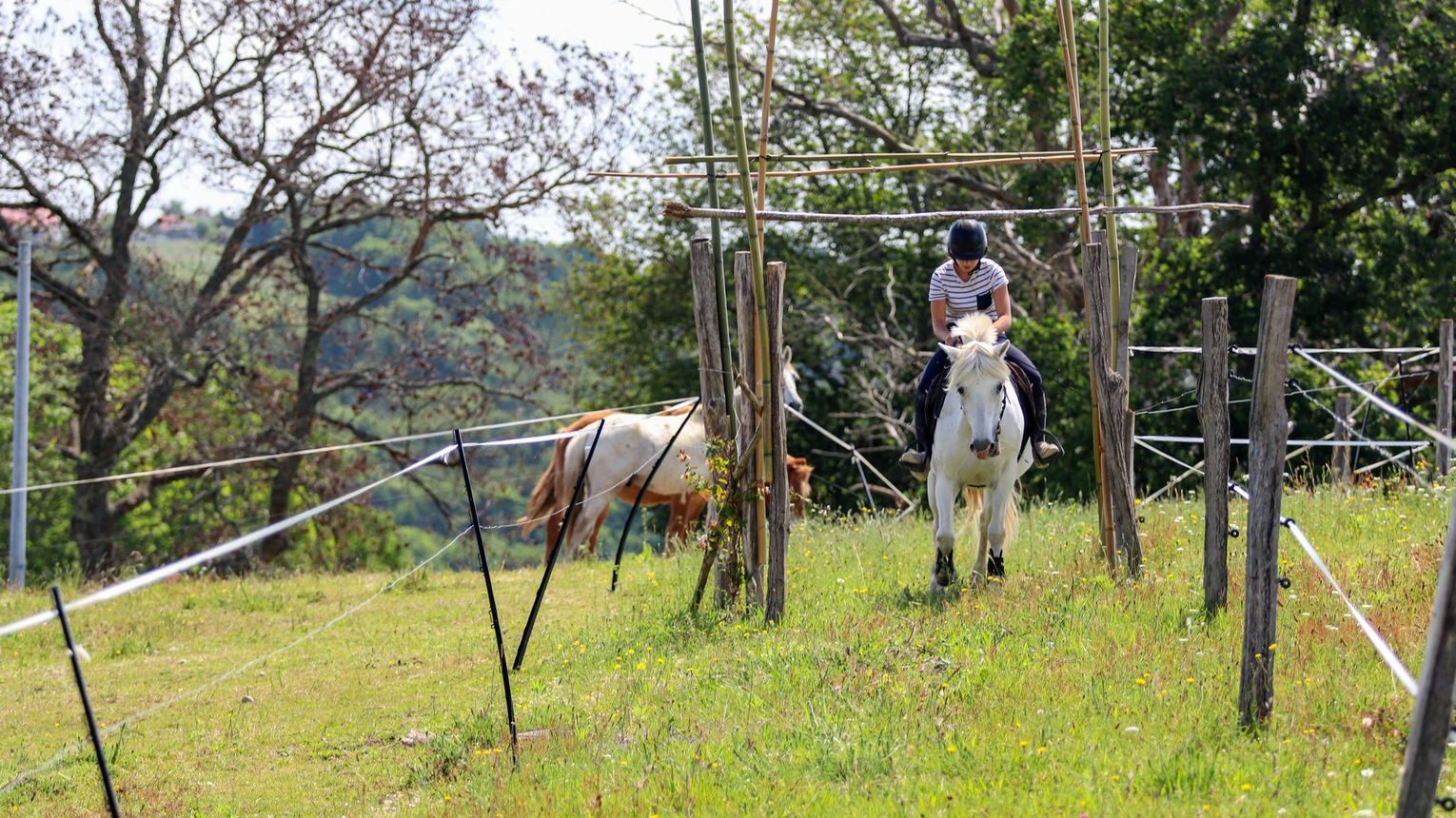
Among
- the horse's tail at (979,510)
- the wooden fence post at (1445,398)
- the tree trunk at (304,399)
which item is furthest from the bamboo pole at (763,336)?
the tree trunk at (304,399)

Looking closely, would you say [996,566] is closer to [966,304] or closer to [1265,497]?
[966,304]

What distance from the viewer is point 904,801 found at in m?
5.05

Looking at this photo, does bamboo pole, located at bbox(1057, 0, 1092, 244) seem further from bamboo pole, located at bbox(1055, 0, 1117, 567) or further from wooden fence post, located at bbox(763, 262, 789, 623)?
wooden fence post, located at bbox(763, 262, 789, 623)

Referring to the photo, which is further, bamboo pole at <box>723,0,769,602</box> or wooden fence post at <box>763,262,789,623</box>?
wooden fence post at <box>763,262,789,623</box>

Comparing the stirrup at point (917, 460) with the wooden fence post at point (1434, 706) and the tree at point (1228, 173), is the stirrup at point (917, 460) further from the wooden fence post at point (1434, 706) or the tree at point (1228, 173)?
the tree at point (1228, 173)

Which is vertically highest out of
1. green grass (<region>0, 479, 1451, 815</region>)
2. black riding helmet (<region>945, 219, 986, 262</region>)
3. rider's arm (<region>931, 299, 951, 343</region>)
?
black riding helmet (<region>945, 219, 986, 262</region>)

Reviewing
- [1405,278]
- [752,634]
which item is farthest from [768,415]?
[1405,278]

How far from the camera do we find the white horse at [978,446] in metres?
8.34

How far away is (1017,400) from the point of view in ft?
29.2

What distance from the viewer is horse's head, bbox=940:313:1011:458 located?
830cm

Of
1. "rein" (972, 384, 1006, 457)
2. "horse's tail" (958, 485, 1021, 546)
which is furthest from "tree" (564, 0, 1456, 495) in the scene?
"rein" (972, 384, 1006, 457)

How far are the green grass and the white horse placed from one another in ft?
1.03

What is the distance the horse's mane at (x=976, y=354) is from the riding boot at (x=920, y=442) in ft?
1.86

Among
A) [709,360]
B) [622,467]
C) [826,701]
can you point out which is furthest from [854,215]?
[622,467]
